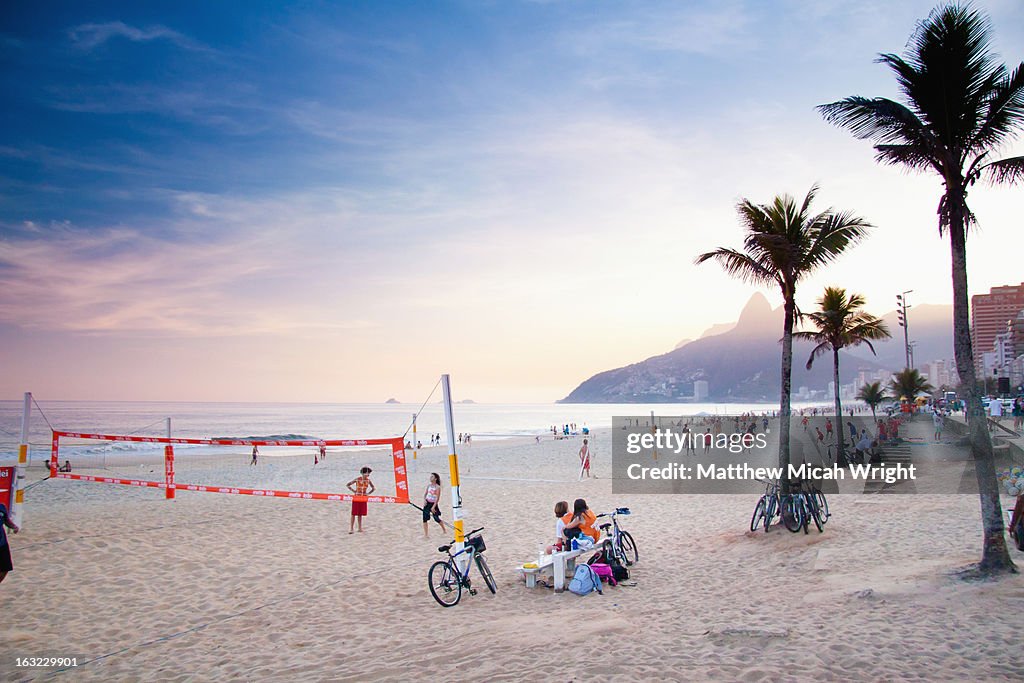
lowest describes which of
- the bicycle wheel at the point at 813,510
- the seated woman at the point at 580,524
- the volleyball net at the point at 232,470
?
the volleyball net at the point at 232,470

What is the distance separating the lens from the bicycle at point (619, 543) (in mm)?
9758

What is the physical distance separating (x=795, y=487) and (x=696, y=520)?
318 centimetres

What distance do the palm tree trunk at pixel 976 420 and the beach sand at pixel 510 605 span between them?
0.45m

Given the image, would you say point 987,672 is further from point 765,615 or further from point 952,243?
point 952,243

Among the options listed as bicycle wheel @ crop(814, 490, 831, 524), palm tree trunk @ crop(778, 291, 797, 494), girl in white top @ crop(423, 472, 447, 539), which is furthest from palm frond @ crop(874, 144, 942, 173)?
girl in white top @ crop(423, 472, 447, 539)

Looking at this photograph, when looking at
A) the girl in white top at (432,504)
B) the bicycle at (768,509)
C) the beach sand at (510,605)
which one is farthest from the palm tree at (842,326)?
the girl in white top at (432,504)

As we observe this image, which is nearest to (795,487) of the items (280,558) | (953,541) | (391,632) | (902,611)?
(953,541)

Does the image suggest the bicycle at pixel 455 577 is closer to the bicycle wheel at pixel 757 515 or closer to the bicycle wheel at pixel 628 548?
the bicycle wheel at pixel 628 548

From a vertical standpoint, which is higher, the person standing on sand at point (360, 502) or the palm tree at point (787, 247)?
the palm tree at point (787, 247)

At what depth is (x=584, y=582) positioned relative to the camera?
879 centimetres

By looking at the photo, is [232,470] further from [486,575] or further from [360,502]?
[486,575]

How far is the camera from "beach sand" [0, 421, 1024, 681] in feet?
19.6

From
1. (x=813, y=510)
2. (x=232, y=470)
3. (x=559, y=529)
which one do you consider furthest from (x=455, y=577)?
(x=232, y=470)

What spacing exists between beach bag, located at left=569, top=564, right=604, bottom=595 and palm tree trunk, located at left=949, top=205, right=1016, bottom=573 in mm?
4887
